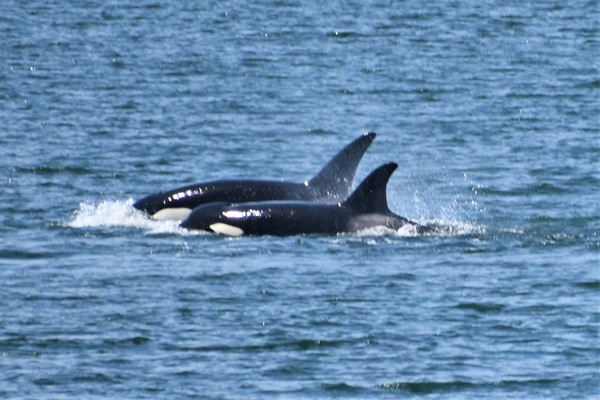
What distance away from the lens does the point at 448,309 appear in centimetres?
2120

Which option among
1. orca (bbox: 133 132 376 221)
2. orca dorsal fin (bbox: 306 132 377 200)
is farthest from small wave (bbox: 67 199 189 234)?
orca dorsal fin (bbox: 306 132 377 200)

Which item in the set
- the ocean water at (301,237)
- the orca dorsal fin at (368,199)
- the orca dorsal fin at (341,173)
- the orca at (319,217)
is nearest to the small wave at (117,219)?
the ocean water at (301,237)

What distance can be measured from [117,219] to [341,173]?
3.04m

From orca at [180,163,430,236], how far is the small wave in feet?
1.95

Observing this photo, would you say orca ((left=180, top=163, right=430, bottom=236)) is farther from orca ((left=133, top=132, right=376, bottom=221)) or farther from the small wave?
orca ((left=133, top=132, right=376, bottom=221))

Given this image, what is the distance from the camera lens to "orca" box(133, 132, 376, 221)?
2772 cm

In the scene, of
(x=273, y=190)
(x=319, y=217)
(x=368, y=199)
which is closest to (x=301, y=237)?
(x=319, y=217)

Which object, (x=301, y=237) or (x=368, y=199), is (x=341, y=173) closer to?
(x=368, y=199)

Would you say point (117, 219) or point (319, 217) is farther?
point (117, 219)

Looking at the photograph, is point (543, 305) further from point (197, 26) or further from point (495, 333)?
point (197, 26)

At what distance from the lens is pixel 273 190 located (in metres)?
27.9

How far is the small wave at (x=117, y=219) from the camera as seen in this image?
2636cm

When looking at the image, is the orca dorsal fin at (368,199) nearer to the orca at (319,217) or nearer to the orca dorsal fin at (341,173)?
the orca at (319,217)

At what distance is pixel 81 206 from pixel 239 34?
1043 inches
